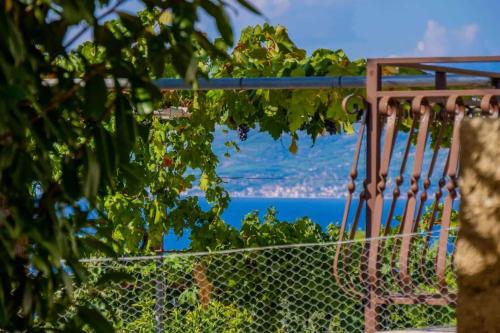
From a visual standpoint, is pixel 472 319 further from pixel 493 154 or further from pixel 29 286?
pixel 29 286

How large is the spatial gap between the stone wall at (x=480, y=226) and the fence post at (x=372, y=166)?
6.41ft

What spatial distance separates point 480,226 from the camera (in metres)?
1.78

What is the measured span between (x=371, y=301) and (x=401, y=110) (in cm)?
70

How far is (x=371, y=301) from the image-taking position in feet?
12.6

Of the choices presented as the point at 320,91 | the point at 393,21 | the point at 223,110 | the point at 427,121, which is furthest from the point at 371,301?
the point at 393,21

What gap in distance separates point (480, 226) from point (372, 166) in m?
2.25

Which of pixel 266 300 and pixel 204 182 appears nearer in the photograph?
pixel 266 300

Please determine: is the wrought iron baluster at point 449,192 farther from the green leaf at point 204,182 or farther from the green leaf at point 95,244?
the green leaf at point 204,182

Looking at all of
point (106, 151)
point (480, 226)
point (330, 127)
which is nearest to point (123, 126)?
point (106, 151)

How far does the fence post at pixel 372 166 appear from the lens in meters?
3.87

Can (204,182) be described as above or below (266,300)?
above

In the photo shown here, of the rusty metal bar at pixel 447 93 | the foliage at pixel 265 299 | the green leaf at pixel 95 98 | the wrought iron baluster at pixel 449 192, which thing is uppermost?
the green leaf at pixel 95 98

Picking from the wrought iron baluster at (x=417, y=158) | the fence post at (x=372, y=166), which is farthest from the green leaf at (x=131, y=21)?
the fence post at (x=372, y=166)

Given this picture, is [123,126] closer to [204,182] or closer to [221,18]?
[221,18]
